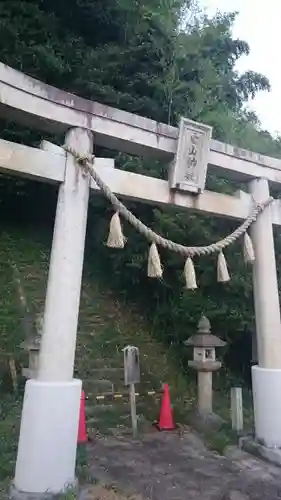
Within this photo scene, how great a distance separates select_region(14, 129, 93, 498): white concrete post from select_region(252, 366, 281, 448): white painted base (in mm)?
2427

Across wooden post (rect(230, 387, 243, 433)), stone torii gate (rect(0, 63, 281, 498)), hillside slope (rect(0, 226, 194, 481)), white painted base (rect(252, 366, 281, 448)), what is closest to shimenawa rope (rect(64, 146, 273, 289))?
stone torii gate (rect(0, 63, 281, 498))

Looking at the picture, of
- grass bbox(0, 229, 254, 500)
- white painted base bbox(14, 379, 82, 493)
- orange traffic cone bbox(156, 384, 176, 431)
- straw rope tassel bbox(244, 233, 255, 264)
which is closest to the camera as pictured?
white painted base bbox(14, 379, 82, 493)

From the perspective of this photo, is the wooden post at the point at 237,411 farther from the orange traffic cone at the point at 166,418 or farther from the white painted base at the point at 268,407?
the orange traffic cone at the point at 166,418

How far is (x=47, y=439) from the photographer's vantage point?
12.4 feet

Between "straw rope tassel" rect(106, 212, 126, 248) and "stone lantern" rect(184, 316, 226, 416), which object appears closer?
"straw rope tassel" rect(106, 212, 126, 248)

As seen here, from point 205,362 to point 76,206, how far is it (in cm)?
356

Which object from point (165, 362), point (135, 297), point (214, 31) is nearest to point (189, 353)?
point (165, 362)

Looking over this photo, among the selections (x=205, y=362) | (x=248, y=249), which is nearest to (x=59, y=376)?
(x=248, y=249)

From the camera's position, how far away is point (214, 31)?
1166 centimetres

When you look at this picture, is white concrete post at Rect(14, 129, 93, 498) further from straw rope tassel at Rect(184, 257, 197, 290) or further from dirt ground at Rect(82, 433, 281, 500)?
straw rope tassel at Rect(184, 257, 197, 290)

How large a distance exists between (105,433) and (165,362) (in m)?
2.43

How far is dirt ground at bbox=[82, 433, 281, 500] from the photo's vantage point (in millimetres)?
4039

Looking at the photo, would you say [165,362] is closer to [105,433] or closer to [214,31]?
[105,433]

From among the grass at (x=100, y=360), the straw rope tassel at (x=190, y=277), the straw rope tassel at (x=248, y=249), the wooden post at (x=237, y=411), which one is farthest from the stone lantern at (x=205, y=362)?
the straw rope tassel at (x=190, y=277)
